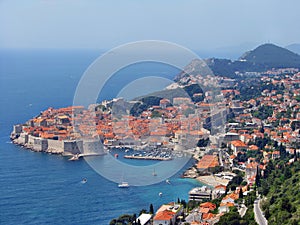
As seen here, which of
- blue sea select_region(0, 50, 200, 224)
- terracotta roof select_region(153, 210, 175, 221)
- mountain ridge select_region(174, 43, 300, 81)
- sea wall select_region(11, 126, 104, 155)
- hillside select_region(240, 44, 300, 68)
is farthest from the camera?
hillside select_region(240, 44, 300, 68)

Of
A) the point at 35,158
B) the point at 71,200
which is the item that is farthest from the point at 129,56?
the point at 35,158

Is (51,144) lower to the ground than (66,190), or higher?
higher

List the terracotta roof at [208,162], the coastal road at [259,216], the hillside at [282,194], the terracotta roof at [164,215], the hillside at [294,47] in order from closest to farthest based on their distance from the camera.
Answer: the hillside at [282,194] < the coastal road at [259,216] < the terracotta roof at [164,215] < the terracotta roof at [208,162] < the hillside at [294,47]

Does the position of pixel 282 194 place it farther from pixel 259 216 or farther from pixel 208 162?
pixel 208 162

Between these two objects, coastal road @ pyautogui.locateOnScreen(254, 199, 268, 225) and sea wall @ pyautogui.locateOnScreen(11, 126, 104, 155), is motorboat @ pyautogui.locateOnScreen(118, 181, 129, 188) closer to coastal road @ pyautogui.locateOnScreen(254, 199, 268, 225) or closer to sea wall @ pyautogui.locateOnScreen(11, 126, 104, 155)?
coastal road @ pyautogui.locateOnScreen(254, 199, 268, 225)

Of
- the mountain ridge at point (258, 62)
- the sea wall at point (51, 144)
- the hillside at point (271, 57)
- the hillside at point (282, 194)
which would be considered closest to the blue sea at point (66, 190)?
the sea wall at point (51, 144)

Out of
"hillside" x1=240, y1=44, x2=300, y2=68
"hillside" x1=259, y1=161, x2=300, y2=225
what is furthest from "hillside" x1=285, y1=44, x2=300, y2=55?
"hillside" x1=259, y1=161, x2=300, y2=225

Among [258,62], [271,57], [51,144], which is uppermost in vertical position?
[271,57]

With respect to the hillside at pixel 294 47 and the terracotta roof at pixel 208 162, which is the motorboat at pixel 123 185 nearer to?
the terracotta roof at pixel 208 162

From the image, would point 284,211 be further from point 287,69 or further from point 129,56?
point 287,69

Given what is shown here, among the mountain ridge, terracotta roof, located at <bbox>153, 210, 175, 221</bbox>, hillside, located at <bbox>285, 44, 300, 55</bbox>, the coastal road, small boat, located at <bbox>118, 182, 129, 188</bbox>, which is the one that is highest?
hillside, located at <bbox>285, 44, 300, 55</bbox>

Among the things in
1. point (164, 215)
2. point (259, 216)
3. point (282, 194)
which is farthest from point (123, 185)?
point (259, 216)
